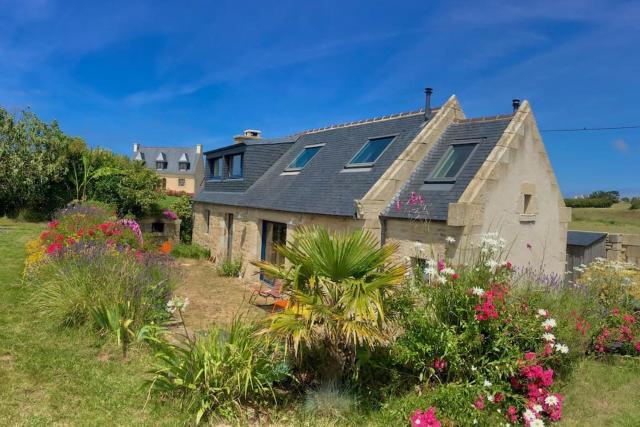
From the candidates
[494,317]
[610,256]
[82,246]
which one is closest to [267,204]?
[82,246]

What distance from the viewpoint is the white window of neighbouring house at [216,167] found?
70.2 ft

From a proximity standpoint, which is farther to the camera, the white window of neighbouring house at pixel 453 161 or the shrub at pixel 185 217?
the shrub at pixel 185 217

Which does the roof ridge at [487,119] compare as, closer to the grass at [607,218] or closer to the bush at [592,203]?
the grass at [607,218]

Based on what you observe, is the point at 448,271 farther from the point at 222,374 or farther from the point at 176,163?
the point at 176,163

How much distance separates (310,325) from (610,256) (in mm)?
13376

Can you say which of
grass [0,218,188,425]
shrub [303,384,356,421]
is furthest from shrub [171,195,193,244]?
shrub [303,384,356,421]

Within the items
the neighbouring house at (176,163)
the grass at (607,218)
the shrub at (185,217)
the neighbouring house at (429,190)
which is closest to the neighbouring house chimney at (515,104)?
the neighbouring house at (429,190)

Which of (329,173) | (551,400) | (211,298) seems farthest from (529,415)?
(329,173)

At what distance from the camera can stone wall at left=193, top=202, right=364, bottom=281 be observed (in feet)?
39.9

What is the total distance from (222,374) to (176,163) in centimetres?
6872

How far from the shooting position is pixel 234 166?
19.9 meters

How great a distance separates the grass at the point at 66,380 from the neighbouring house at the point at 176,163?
62.9m

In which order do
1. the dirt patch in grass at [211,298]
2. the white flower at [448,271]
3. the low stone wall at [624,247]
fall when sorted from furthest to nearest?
the low stone wall at [624,247] < the dirt patch in grass at [211,298] < the white flower at [448,271]

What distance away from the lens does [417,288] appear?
602cm
